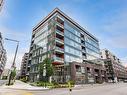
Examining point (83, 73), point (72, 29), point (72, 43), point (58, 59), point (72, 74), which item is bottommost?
point (72, 74)

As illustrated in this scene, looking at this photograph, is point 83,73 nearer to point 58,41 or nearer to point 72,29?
point 58,41

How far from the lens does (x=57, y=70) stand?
4409 cm

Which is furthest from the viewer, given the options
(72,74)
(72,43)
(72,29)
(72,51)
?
(72,29)

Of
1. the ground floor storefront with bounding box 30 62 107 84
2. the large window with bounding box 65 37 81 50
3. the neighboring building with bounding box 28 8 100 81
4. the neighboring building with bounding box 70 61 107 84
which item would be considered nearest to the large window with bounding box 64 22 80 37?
the neighboring building with bounding box 28 8 100 81

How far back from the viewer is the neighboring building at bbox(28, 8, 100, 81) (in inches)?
1732

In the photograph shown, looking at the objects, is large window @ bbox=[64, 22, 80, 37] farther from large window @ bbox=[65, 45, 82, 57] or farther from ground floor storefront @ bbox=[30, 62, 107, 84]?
ground floor storefront @ bbox=[30, 62, 107, 84]

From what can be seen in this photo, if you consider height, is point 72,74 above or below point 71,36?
below

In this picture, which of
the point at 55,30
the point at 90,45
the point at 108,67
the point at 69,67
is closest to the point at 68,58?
the point at 69,67

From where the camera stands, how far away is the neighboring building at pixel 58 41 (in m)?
44.0

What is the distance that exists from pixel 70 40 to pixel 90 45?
21181mm

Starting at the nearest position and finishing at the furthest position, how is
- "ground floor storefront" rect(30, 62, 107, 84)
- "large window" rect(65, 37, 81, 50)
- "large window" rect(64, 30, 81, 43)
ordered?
"ground floor storefront" rect(30, 62, 107, 84)
"large window" rect(65, 37, 81, 50)
"large window" rect(64, 30, 81, 43)

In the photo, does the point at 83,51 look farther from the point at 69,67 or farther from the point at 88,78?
the point at 69,67

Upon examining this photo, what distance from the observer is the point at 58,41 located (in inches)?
1758

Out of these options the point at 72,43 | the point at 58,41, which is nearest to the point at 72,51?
the point at 72,43
